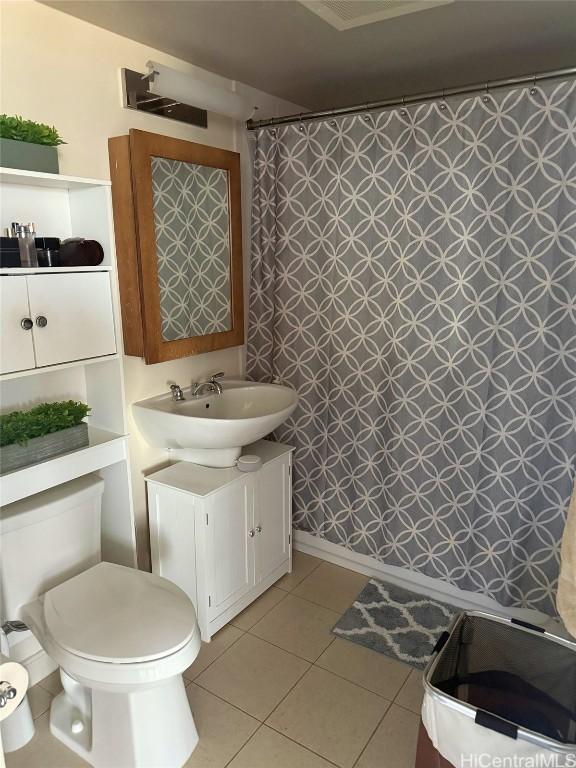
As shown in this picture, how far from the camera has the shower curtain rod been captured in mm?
1736

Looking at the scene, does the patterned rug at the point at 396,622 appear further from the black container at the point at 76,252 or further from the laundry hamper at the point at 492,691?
the black container at the point at 76,252

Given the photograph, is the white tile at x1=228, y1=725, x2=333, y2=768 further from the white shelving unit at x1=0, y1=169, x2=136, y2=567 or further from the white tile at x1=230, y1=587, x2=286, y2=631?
the white shelving unit at x1=0, y1=169, x2=136, y2=567

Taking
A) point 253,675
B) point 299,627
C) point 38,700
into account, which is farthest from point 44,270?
point 299,627

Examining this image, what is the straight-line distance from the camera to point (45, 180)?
1610 millimetres

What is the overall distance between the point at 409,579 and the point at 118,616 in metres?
1.35

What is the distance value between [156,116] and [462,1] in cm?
113

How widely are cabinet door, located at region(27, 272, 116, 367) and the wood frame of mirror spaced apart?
22 centimetres

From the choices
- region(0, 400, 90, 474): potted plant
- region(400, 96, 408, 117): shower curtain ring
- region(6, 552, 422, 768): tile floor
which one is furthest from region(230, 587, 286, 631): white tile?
region(400, 96, 408, 117): shower curtain ring

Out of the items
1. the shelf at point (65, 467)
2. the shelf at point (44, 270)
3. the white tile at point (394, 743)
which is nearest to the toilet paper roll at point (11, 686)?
the shelf at point (65, 467)

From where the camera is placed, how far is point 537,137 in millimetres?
1787

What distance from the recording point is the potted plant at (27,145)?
1496mm

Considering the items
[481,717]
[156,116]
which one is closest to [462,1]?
[156,116]

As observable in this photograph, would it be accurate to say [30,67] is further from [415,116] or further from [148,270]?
[415,116]

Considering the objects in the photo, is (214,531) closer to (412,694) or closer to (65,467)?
(65,467)
